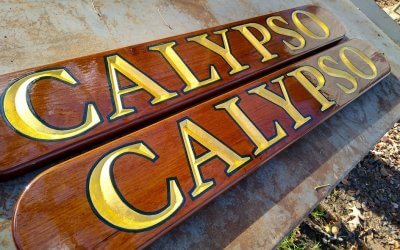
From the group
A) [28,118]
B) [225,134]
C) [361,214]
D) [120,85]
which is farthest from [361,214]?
[28,118]

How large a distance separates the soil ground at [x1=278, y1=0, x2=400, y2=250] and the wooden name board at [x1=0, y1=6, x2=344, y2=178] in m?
1.30

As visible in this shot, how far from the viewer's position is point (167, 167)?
3.59 feet

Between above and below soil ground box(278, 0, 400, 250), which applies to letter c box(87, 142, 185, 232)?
above

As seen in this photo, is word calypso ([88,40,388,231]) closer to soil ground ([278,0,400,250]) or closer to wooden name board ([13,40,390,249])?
wooden name board ([13,40,390,249])

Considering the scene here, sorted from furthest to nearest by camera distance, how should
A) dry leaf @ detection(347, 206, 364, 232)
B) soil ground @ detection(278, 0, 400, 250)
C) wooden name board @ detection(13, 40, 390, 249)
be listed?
1. dry leaf @ detection(347, 206, 364, 232)
2. soil ground @ detection(278, 0, 400, 250)
3. wooden name board @ detection(13, 40, 390, 249)

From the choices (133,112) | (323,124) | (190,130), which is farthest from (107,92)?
(323,124)

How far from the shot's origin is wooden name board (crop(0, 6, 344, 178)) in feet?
3.31

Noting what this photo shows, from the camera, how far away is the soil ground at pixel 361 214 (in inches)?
91.4

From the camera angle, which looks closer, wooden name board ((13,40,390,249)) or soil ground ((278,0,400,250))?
wooden name board ((13,40,390,249))

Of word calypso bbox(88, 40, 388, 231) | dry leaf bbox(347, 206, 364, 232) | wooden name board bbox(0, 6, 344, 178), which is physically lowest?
dry leaf bbox(347, 206, 364, 232)

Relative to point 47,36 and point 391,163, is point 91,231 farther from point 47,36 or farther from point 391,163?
point 391,163

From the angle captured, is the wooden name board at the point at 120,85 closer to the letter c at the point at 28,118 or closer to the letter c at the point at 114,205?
the letter c at the point at 28,118

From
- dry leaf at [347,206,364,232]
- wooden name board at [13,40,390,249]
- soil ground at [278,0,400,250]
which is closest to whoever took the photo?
wooden name board at [13,40,390,249]

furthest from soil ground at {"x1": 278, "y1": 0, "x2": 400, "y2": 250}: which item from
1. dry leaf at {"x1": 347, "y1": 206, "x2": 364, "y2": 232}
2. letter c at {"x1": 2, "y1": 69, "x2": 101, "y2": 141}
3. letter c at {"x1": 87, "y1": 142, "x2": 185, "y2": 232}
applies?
letter c at {"x1": 2, "y1": 69, "x2": 101, "y2": 141}
